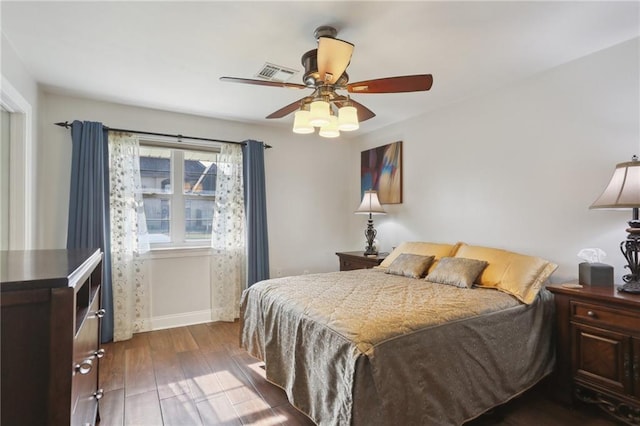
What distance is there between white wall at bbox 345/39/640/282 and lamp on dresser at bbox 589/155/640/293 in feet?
0.83

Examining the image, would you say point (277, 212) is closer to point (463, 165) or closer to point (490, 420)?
point (463, 165)

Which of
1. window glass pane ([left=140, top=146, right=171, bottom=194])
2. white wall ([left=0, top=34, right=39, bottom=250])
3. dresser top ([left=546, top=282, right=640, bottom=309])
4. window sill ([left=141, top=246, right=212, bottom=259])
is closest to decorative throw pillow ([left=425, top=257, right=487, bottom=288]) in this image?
dresser top ([left=546, top=282, right=640, bottom=309])

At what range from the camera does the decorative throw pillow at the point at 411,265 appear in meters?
2.93

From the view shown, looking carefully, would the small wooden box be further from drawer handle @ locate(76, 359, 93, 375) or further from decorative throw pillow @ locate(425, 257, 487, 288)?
drawer handle @ locate(76, 359, 93, 375)

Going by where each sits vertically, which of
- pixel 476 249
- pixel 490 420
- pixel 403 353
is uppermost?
pixel 476 249

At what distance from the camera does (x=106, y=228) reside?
326 cm

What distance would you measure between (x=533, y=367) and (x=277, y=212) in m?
3.16

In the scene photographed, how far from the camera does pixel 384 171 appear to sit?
13.9ft

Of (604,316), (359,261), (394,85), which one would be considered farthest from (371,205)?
(604,316)

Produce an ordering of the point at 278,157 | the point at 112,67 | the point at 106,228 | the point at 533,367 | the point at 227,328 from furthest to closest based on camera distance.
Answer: the point at 278,157, the point at 227,328, the point at 106,228, the point at 112,67, the point at 533,367

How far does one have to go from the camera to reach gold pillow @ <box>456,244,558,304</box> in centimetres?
229

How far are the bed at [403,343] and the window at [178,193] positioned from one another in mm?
1657

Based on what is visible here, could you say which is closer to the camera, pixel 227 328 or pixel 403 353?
pixel 403 353

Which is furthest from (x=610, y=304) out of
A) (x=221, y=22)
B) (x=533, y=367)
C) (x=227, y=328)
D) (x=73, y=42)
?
(x=73, y=42)
